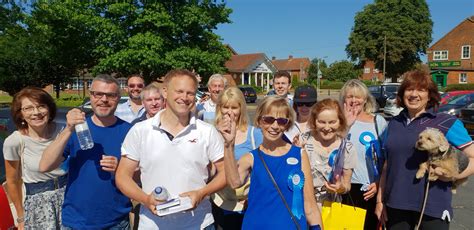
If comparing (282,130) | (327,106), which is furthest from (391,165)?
(282,130)

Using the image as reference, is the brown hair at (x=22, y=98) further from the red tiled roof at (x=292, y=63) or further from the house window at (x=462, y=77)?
the red tiled roof at (x=292, y=63)

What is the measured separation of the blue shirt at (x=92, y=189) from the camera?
2.72m

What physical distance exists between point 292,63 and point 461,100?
78799mm

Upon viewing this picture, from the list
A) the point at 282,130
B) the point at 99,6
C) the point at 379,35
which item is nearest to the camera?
the point at 282,130

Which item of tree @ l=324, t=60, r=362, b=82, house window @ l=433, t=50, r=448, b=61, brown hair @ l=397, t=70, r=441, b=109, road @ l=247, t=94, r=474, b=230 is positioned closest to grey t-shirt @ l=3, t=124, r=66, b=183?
brown hair @ l=397, t=70, r=441, b=109

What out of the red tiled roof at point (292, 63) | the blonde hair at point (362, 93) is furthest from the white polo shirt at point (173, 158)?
the red tiled roof at point (292, 63)

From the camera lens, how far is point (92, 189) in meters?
2.73

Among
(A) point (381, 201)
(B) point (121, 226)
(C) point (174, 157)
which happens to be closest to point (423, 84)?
(A) point (381, 201)

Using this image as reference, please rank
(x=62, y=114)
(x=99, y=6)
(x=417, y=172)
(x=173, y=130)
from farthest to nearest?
(x=99, y=6)
(x=62, y=114)
(x=417, y=172)
(x=173, y=130)

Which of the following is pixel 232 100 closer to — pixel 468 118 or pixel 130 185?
pixel 130 185

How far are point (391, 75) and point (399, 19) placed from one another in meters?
7.26

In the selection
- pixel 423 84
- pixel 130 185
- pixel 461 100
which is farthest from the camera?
pixel 461 100

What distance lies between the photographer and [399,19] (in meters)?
49.9

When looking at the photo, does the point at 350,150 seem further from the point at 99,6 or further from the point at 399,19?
the point at 399,19
